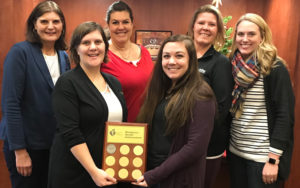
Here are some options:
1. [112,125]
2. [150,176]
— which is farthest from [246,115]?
[112,125]

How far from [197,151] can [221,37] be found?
1106 mm

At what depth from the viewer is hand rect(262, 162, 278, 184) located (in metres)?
1.93

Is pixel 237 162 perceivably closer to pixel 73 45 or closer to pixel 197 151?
pixel 197 151

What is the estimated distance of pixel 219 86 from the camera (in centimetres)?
208

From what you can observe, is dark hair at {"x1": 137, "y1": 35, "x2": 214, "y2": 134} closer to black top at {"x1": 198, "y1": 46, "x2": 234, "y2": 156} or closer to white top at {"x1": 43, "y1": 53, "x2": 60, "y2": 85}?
black top at {"x1": 198, "y1": 46, "x2": 234, "y2": 156}

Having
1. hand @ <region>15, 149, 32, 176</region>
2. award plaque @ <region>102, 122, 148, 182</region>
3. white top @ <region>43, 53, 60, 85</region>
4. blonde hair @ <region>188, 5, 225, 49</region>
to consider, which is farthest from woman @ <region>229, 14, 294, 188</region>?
hand @ <region>15, 149, 32, 176</region>

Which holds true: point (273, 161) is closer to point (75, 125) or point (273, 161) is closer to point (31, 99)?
point (75, 125)

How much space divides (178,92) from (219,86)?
51 cm

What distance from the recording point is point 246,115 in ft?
6.66

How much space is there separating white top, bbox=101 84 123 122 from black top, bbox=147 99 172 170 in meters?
0.22

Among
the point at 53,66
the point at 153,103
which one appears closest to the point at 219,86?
the point at 153,103

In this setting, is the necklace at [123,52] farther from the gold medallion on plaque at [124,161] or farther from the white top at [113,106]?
the gold medallion on plaque at [124,161]

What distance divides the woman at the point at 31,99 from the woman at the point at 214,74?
107 cm

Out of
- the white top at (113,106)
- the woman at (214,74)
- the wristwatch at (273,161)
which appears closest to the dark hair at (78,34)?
the white top at (113,106)
